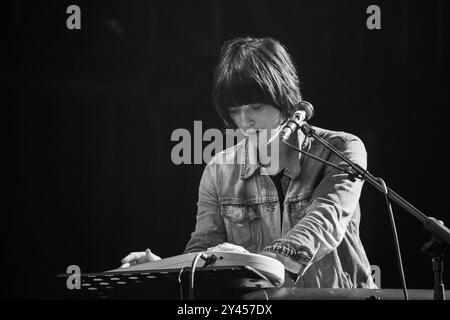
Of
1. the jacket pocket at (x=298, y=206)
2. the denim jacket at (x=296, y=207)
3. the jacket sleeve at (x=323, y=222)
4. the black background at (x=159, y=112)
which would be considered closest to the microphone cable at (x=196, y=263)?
the jacket sleeve at (x=323, y=222)

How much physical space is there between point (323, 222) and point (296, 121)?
44 centimetres

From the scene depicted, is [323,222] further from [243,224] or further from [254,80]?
[254,80]

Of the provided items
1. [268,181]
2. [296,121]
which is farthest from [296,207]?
[296,121]

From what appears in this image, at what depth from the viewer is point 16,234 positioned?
3.30 m

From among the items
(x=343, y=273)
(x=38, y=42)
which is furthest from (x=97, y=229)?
(x=343, y=273)

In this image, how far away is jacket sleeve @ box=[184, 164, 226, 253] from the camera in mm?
2891

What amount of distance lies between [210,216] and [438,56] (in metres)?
1.33

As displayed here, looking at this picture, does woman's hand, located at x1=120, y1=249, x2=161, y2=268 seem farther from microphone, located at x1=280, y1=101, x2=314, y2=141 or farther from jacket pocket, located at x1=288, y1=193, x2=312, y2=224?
jacket pocket, located at x1=288, y1=193, x2=312, y2=224

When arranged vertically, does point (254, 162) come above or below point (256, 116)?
below

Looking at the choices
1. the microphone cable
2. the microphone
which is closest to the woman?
the microphone

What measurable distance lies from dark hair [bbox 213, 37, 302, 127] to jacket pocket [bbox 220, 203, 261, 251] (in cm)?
37

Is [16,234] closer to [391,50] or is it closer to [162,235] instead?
[162,235]

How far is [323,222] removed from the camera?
239 cm

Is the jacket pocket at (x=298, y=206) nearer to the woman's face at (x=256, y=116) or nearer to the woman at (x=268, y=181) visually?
the woman at (x=268, y=181)
